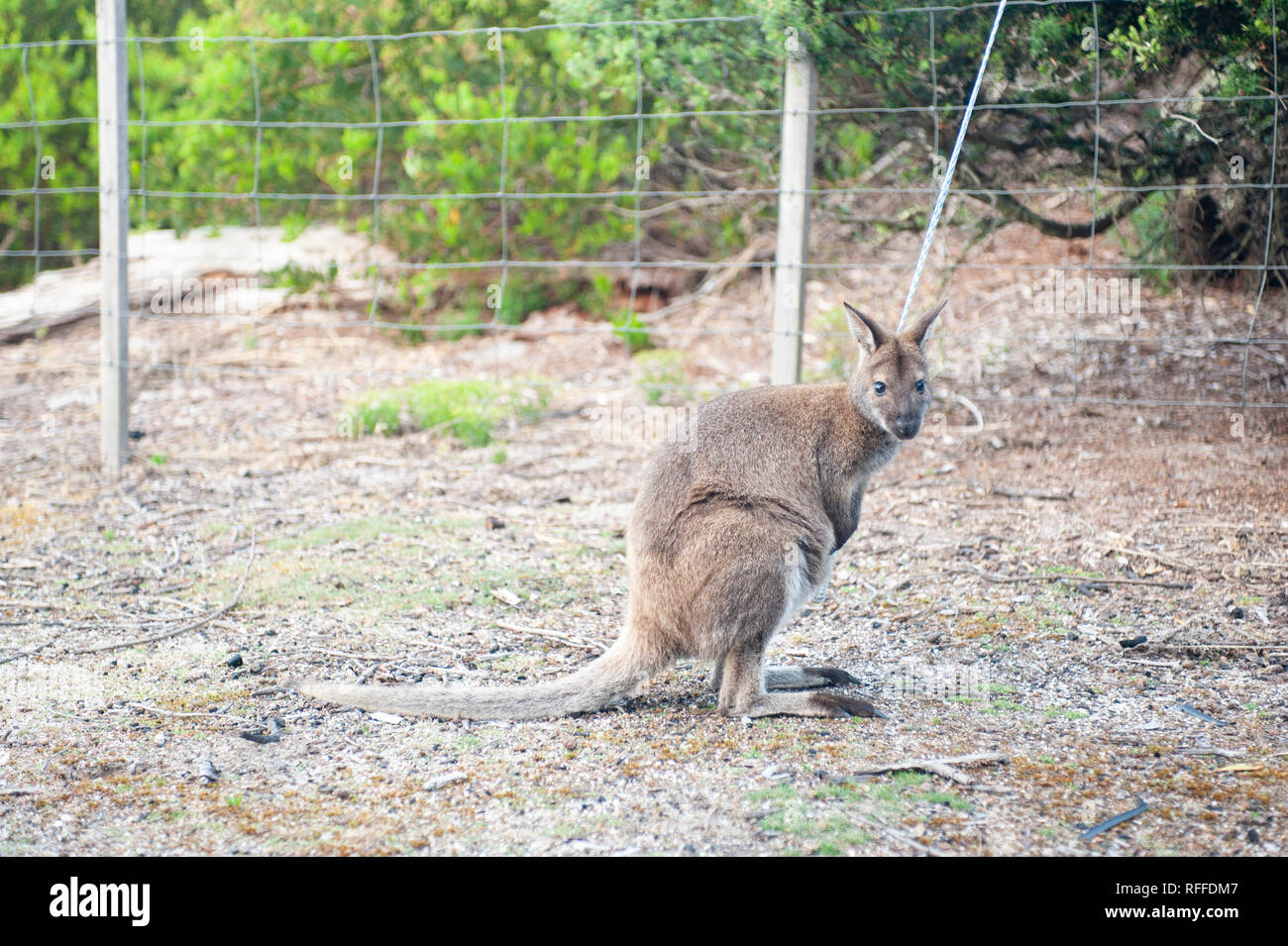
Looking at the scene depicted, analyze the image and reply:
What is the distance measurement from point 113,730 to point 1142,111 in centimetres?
515

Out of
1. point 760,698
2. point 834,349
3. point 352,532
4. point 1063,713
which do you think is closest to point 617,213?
point 834,349

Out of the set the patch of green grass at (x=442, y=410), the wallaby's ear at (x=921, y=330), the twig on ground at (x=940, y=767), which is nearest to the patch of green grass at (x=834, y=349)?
the patch of green grass at (x=442, y=410)

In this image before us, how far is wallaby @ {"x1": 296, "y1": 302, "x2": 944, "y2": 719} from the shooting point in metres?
3.41

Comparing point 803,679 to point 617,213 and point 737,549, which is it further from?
point 617,213

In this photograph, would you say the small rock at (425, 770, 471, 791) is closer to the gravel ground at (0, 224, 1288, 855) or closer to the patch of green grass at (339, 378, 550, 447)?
the gravel ground at (0, 224, 1288, 855)

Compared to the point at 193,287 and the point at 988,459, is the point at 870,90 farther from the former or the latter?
the point at 193,287

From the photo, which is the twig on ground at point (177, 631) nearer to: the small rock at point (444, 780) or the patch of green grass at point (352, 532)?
the patch of green grass at point (352, 532)

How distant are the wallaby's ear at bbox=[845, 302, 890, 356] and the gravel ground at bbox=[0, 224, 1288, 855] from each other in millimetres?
1067

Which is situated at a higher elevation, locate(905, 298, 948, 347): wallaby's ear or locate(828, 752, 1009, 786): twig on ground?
locate(905, 298, 948, 347): wallaby's ear

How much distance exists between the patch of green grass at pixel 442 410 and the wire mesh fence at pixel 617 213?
23 centimetres

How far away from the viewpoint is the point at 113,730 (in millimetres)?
3355

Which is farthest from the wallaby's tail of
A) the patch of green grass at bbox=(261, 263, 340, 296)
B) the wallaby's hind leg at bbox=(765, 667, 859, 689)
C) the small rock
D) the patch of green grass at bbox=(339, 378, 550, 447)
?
the patch of green grass at bbox=(261, 263, 340, 296)

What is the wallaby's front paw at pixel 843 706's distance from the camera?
3.46 m

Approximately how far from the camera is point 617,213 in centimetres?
863
